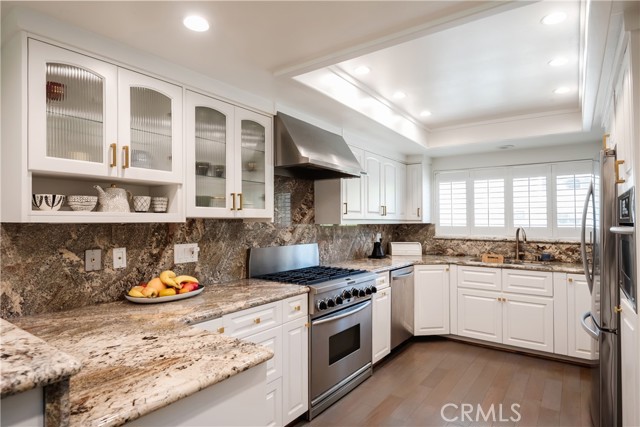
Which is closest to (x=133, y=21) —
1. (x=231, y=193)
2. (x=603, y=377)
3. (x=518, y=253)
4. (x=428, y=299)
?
(x=231, y=193)

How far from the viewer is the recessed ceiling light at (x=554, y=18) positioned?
189cm

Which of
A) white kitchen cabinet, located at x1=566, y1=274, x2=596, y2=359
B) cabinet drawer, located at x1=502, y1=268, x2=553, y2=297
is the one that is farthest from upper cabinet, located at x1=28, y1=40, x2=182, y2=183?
white kitchen cabinet, located at x1=566, y1=274, x2=596, y2=359

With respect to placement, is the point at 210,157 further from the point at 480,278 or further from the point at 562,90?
the point at 480,278

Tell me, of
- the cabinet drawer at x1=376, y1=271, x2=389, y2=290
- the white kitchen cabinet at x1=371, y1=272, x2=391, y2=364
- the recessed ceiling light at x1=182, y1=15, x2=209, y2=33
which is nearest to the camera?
the recessed ceiling light at x1=182, y1=15, x2=209, y2=33

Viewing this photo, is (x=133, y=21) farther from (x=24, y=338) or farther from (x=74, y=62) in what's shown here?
(x=24, y=338)

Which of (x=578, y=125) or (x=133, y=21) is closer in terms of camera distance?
(x=133, y=21)

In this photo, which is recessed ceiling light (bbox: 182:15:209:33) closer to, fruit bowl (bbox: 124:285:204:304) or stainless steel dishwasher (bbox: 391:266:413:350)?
fruit bowl (bbox: 124:285:204:304)

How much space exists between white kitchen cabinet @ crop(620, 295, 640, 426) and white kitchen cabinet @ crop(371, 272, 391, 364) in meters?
1.74

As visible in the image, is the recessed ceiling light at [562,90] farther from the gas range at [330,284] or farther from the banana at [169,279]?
the banana at [169,279]

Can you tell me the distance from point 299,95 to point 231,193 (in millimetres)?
878

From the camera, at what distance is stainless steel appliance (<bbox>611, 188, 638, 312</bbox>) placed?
5.22ft

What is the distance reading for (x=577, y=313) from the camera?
336cm

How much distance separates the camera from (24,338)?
2.91 ft

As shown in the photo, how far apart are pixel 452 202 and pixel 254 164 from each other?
3141 millimetres
